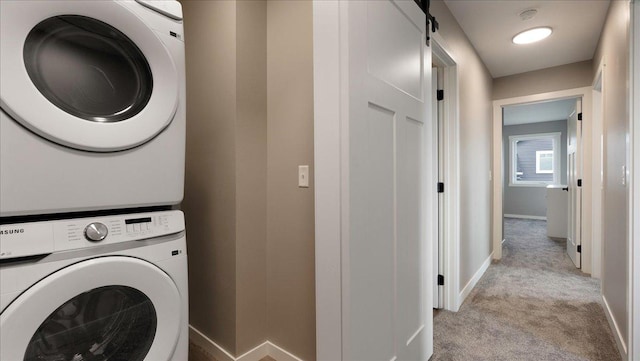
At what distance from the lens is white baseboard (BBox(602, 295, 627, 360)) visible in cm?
181

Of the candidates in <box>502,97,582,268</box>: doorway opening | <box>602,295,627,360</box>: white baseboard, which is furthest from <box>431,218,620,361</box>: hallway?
<box>502,97,582,268</box>: doorway opening

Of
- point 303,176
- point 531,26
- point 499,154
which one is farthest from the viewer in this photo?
point 499,154

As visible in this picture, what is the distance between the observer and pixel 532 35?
283cm

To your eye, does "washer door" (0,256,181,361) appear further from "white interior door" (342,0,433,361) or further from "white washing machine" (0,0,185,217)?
"white interior door" (342,0,433,361)

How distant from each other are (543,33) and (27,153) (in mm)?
3763

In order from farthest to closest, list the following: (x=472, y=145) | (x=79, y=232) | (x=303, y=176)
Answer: (x=472, y=145)
(x=303, y=176)
(x=79, y=232)

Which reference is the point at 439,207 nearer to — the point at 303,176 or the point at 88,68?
the point at 303,176

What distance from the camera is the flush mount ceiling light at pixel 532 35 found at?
277 cm

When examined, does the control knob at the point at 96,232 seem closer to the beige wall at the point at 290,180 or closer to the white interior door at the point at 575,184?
the beige wall at the point at 290,180

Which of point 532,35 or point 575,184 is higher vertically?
point 532,35

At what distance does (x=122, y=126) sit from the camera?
1021mm

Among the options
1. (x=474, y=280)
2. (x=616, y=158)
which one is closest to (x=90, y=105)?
(x=616, y=158)

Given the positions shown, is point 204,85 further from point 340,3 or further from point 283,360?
point 283,360

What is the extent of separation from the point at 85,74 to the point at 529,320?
312cm
